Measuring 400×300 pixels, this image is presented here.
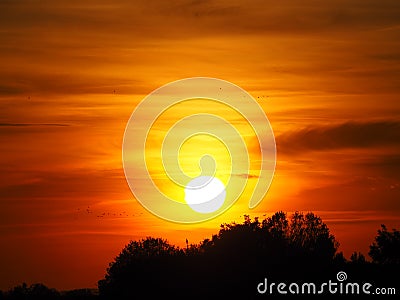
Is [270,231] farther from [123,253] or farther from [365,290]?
[365,290]

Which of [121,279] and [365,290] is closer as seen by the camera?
[365,290]

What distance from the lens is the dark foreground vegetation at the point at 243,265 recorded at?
9681 cm

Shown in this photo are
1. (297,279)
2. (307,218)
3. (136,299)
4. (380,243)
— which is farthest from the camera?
(307,218)

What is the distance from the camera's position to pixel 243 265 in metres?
111

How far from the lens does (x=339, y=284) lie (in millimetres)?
87875

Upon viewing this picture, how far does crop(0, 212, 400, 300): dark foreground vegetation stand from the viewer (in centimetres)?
9681

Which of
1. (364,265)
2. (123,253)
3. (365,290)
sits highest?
(123,253)

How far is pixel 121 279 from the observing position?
120312mm

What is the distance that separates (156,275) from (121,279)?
8535 mm

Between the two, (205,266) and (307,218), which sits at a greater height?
(307,218)

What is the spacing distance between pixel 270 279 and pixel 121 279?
2608 cm

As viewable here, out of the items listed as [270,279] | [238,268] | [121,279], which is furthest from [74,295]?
[270,279]

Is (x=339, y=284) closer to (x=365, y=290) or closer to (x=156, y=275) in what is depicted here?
(x=365, y=290)

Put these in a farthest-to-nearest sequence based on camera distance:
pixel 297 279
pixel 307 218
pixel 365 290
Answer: pixel 307 218, pixel 297 279, pixel 365 290
